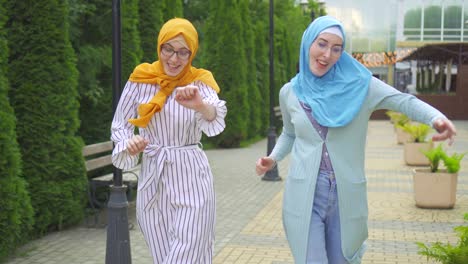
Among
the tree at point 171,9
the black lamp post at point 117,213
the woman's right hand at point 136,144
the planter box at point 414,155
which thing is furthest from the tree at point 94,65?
the planter box at point 414,155

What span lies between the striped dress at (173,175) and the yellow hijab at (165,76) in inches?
1.7

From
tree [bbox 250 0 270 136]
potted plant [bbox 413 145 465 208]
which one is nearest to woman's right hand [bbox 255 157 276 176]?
potted plant [bbox 413 145 465 208]

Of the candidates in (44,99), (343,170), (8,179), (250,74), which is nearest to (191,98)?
(343,170)

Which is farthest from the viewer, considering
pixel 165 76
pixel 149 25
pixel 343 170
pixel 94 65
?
pixel 149 25

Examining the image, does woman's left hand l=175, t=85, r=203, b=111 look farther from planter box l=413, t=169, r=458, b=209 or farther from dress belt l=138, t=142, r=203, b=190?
planter box l=413, t=169, r=458, b=209

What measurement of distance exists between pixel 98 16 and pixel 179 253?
6764 mm

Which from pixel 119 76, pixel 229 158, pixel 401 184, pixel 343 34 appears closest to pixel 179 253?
pixel 343 34

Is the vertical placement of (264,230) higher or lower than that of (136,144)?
lower

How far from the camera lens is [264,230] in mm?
7738

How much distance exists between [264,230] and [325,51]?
4539 mm

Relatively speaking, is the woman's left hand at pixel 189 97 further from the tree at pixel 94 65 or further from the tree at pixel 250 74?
the tree at pixel 250 74

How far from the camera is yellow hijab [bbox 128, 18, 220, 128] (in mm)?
3523

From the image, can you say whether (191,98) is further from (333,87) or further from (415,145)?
(415,145)

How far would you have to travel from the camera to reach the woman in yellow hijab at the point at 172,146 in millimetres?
3557
